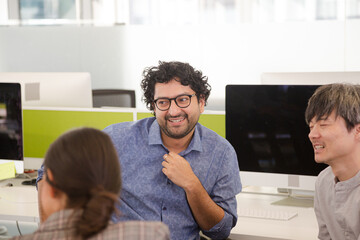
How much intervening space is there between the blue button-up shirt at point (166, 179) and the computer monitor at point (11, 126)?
29.9 inches

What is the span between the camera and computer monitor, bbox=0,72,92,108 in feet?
9.54

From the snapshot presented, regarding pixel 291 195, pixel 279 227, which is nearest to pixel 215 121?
pixel 291 195

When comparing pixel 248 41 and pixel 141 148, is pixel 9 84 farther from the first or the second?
pixel 248 41

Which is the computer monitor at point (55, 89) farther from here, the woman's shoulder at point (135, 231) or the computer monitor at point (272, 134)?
the woman's shoulder at point (135, 231)

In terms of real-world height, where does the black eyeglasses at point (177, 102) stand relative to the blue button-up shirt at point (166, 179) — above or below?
above

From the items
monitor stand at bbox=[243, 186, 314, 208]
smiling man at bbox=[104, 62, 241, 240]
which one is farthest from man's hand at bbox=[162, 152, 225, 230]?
monitor stand at bbox=[243, 186, 314, 208]

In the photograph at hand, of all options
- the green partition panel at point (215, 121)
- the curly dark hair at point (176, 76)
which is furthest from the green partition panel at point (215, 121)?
the curly dark hair at point (176, 76)

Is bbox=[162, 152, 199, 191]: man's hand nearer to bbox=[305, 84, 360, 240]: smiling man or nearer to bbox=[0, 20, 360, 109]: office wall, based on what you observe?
bbox=[305, 84, 360, 240]: smiling man

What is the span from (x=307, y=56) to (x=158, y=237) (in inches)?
159

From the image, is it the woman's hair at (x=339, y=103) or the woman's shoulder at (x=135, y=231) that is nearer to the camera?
the woman's shoulder at (x=135, y=231)

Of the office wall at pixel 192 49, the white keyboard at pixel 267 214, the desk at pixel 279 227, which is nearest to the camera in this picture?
the desk at pixel 279 227

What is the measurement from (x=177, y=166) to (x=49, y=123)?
1.18m

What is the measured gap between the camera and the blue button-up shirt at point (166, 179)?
1.89m

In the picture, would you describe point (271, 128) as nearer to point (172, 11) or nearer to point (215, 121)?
point (215, 121)
